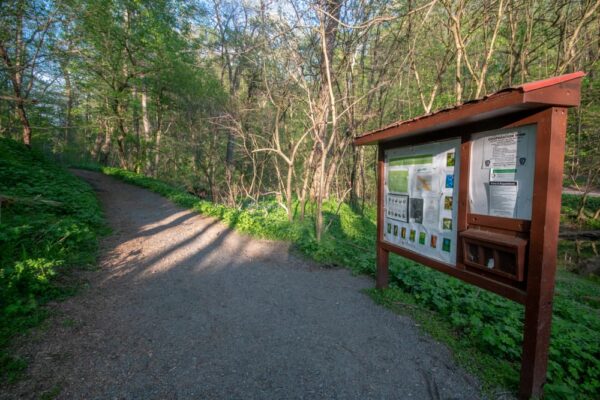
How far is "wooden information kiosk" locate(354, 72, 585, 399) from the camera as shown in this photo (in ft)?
6.69

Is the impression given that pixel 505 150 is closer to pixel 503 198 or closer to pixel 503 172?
pixel 503 172

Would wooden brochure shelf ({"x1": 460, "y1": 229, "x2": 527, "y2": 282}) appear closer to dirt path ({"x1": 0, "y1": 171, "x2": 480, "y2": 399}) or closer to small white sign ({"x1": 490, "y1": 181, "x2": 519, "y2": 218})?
small white sign ({"x1": 490, "y1": 181, "x2": 519, "y2": 218})

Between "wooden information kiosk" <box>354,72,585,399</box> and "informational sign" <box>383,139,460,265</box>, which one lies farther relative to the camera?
"informational sign" <box>383,139,460,265</box>

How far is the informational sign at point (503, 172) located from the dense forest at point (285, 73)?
218 centimetres

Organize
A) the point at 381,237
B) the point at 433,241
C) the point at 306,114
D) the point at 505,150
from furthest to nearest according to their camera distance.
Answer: the point at 306,114
the point at 381,237
the point at 433,241
the point at 505,150

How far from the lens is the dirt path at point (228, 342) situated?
2244 mm

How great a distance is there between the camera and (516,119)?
226cm

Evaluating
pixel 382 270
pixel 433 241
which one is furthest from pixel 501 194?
pixel 382 270

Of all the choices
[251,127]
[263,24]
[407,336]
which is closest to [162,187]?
[251,127]

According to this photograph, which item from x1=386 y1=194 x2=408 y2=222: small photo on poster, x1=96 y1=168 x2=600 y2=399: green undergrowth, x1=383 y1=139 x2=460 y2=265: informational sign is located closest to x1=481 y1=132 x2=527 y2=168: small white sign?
x1=383 y1=139 x2=460 y2=265: informational sign

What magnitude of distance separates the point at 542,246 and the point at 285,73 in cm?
784

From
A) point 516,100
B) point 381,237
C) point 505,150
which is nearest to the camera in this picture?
point 516,100

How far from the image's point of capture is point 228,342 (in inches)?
112

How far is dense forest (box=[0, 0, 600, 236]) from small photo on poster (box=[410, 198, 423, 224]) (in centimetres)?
243
